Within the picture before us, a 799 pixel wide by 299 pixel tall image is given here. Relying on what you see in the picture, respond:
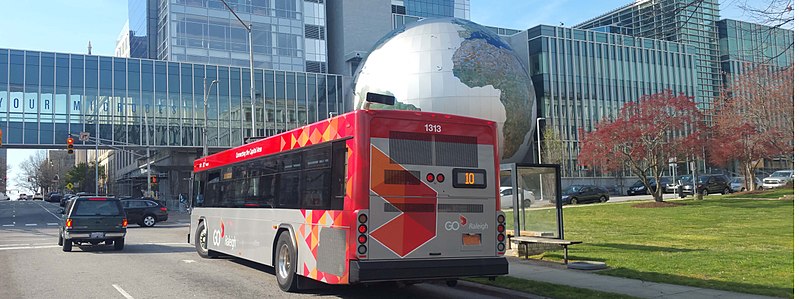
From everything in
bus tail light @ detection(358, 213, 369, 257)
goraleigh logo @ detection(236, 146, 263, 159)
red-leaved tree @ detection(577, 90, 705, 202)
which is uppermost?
red-leaved tree @ detection(577, 90, 705, 202)

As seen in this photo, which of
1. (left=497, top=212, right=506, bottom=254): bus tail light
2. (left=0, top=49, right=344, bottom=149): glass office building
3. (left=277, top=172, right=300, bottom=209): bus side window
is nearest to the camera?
(left=497, top=212, right=506, bottom=254): bus tail light

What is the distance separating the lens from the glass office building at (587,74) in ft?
229

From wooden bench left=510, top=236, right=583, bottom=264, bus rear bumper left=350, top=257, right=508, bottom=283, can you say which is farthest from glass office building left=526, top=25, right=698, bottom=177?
bus rear bumper left=350, top=257, right=508, bottom=283

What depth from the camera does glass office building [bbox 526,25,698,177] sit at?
6994 centimetres

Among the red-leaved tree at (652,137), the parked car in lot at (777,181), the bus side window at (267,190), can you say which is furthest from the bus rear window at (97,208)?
the parked car in lot at (777,181)

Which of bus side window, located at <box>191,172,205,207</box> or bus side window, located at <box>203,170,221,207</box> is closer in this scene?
bus side window, located at <box>203,170,221,207</box>

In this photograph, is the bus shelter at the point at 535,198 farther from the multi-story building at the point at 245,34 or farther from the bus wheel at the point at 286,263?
the multi-story building at the point at 245,34

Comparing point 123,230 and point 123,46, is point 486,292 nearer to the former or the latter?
point 123,230

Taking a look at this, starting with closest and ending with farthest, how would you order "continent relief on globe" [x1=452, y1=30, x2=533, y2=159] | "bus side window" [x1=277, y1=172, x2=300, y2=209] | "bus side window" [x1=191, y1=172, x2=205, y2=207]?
"bus side window" [x1=277, y1=172, x2=300, y2=209], "bus side window" [x1=191, y1=172, x2=205, y2=207], "continent relief on globe" [x1=452, y1=30, x2=533, y2=159]

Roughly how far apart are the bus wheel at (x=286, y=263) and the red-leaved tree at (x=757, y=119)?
106 feet

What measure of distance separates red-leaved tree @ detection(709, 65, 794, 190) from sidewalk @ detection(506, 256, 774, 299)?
92.5 ft

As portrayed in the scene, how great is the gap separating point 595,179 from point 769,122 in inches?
1197

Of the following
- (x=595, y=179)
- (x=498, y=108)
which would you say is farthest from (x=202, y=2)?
(x=595, y=179)

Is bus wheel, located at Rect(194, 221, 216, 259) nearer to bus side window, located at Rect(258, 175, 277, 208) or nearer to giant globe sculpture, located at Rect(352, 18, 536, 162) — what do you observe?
bus side window, located at Rect(258, 175, 277, 208)
